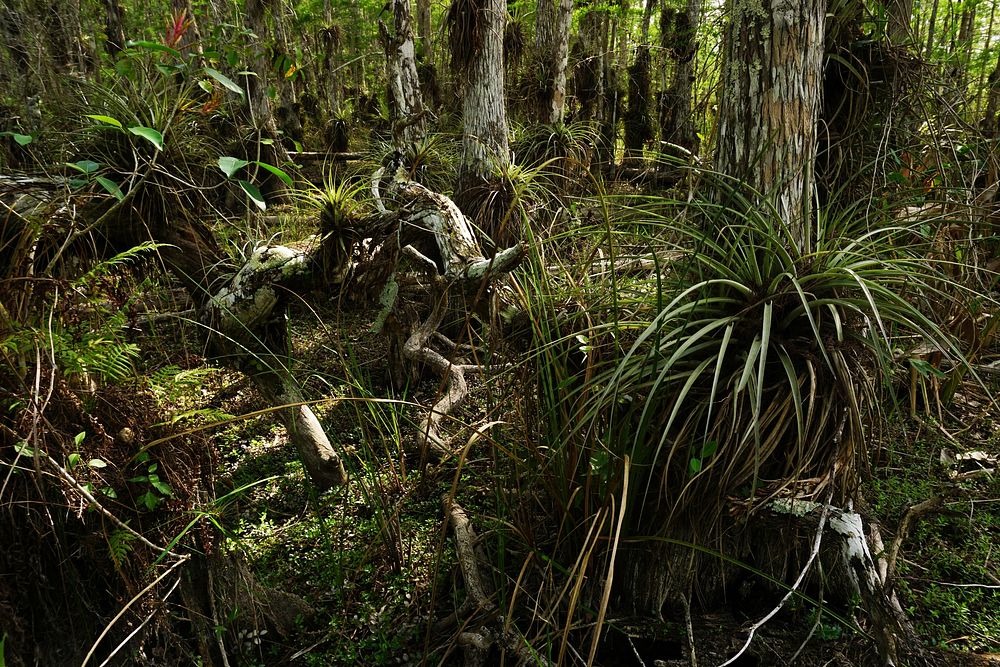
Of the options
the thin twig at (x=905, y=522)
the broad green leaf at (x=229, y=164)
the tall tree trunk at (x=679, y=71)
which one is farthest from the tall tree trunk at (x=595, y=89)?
the broad green leaf at (x=229, y=164)

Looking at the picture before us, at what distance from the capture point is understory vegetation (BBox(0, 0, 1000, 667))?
164cm

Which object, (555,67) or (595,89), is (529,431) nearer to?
(555,67)

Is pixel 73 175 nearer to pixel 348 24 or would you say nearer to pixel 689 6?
pixel 689 6

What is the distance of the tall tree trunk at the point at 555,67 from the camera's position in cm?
643

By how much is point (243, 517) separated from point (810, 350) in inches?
98.7

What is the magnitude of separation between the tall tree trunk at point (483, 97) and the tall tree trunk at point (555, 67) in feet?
5.85

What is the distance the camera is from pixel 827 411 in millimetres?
1693

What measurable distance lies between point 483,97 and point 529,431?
356 centimetres

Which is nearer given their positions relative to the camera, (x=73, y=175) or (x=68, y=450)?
(x=68, y=450)

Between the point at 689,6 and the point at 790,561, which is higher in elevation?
the point at 689,6

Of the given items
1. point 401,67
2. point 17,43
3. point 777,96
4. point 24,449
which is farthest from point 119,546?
point 17,43

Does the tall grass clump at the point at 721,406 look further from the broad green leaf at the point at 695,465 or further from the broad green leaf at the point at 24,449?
the broad green leaf at the point at 24,449

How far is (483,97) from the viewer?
15.7 feet

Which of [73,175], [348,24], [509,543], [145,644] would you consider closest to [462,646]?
[509,543]
